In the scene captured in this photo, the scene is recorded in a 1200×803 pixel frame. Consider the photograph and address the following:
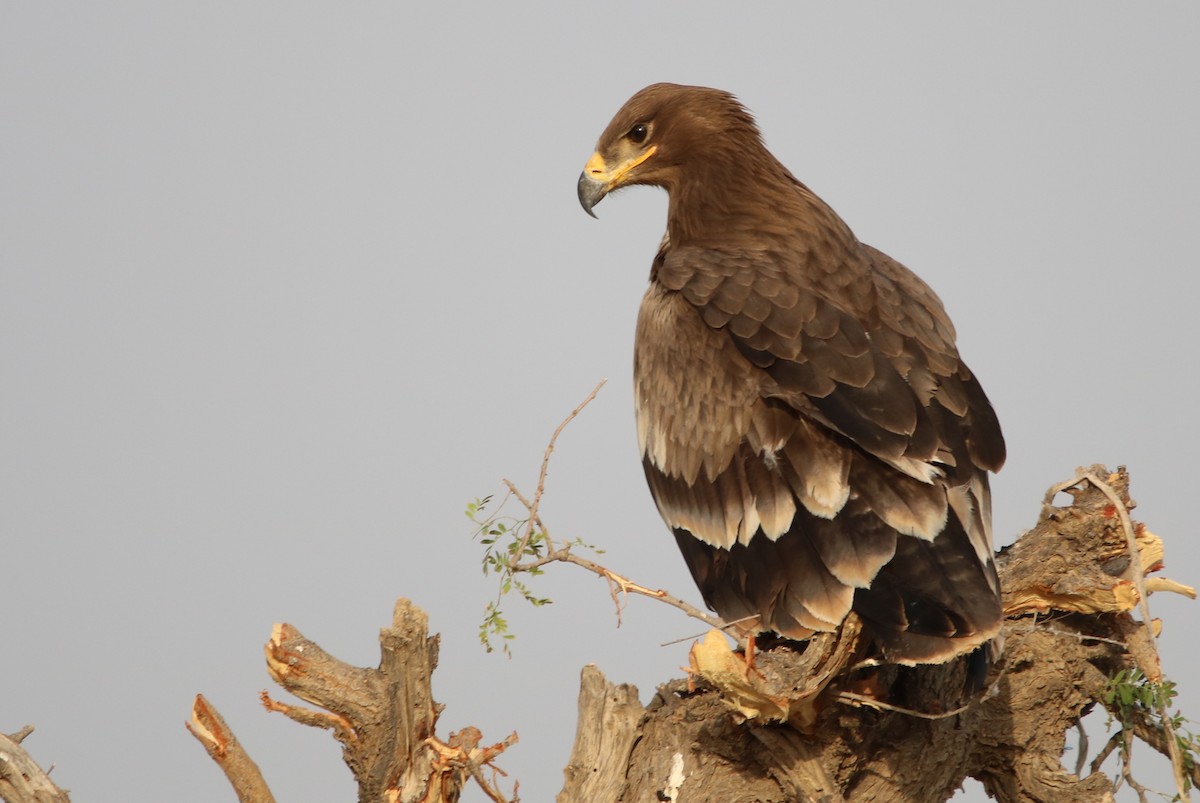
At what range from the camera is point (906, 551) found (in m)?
4.67

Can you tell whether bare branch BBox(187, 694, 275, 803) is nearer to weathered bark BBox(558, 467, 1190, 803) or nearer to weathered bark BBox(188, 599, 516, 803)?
weathered bark BBox(188, 599, 516, 803)

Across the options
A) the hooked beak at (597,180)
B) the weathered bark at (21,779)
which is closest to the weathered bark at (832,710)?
the weathered bark at (21,779)

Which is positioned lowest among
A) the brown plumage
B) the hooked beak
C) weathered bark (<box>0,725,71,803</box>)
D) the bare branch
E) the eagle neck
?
weathered bark (<box>0,725,71,803</box>)

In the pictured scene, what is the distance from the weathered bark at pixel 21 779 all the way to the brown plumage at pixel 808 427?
272cm

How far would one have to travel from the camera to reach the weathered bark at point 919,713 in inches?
191

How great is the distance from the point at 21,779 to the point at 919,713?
332 cm

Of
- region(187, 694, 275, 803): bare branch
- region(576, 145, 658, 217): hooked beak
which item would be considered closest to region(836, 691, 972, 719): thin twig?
region(187, 694, 275, 803): bare branch

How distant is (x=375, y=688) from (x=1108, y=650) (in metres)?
3.23

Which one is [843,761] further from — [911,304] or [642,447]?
[911,304]

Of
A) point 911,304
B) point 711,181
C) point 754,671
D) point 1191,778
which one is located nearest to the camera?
point 754,671

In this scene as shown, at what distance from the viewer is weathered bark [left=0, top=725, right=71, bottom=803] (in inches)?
183

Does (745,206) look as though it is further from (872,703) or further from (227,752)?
(227,752)

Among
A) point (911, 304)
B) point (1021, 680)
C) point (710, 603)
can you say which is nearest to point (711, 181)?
point (911, 304)

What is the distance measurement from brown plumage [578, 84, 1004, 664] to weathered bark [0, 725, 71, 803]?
2.72 meters
